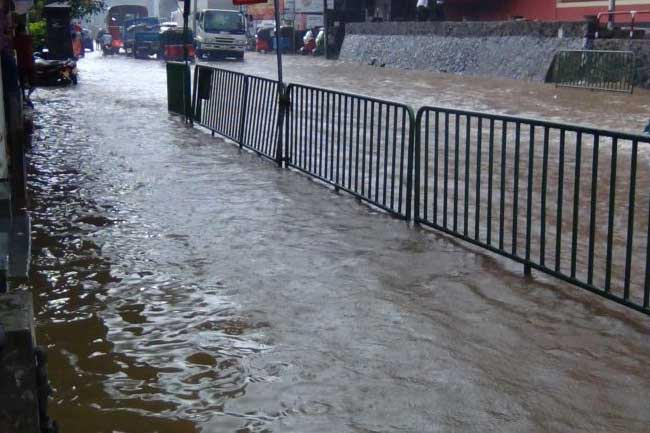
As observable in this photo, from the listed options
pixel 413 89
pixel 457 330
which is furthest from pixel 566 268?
pixel 413 89

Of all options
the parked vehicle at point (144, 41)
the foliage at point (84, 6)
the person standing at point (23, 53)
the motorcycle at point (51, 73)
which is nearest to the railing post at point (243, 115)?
the person standing at point (23, 53)

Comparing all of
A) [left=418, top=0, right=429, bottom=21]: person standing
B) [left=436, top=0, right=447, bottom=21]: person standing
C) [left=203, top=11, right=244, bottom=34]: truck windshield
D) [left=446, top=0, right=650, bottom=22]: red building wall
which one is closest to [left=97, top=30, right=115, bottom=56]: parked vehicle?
[left=203, top=11, right=244, bottom=34]: truck windshield

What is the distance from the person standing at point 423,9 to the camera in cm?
4412

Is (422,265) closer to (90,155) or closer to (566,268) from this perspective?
(566,268)

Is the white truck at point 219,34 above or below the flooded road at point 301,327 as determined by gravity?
above

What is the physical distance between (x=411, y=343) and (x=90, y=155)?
8067 millimetres

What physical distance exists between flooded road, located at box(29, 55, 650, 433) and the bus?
4858 centimetres

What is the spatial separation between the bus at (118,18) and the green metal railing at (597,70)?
114ft

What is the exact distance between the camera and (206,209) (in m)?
9.01

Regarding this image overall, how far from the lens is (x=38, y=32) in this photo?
921 inches

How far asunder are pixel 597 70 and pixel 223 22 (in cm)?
2622

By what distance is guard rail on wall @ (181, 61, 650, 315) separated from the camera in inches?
252

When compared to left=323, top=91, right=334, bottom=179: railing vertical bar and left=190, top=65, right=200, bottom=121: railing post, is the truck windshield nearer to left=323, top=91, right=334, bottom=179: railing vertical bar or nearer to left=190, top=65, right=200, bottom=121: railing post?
left=190, top=65, right=200, bottom=121: railing post

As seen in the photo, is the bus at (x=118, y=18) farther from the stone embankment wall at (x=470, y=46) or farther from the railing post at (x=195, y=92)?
the railing post at (x=195, y=92)
